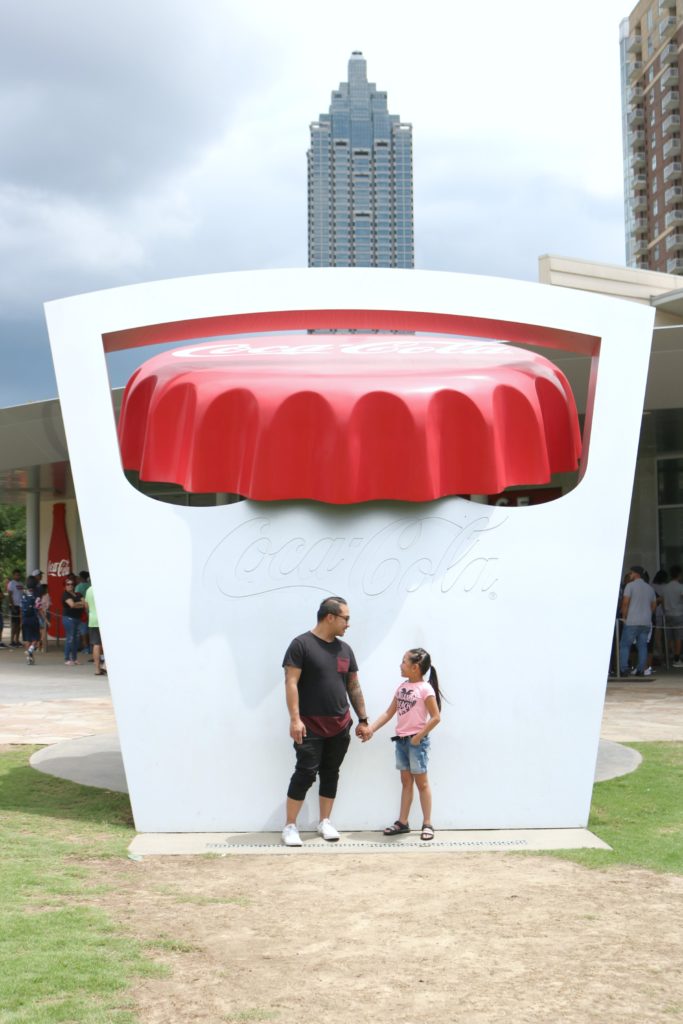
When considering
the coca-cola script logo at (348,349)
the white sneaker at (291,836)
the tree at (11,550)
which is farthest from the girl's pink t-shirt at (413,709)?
the tree at (11,550)

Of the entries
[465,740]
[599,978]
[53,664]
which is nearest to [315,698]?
[465,740]

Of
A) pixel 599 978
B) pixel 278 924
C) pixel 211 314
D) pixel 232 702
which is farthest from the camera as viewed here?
pixel 211 314

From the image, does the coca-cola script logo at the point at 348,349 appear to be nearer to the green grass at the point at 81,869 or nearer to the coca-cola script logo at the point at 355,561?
the coca-cola script logo at the point at 355,561

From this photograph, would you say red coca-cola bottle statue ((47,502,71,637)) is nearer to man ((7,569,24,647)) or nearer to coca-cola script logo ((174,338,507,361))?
man ((7,569,24,647))

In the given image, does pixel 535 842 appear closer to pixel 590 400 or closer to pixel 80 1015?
pixel 590 400

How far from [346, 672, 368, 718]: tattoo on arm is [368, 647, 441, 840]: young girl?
0.38ft

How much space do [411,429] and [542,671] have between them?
179cm

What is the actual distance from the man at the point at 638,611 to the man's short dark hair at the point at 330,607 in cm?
979

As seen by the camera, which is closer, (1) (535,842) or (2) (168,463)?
(1) (535,842)

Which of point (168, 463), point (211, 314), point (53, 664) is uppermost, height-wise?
point (211, 314)

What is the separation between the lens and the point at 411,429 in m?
6.91

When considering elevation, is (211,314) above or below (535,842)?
above

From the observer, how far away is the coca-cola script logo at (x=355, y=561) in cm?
691

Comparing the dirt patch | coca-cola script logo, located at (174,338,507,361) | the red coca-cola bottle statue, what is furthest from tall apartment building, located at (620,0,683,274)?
the dirt patch
